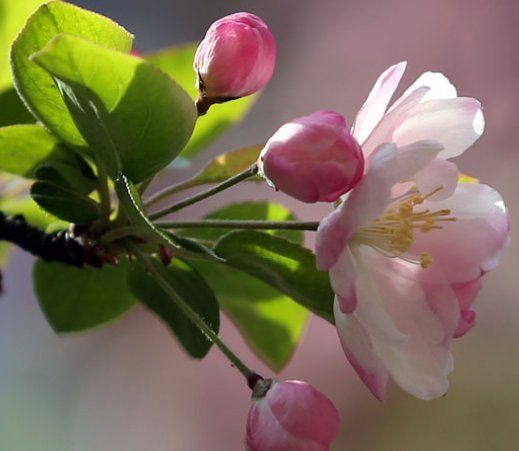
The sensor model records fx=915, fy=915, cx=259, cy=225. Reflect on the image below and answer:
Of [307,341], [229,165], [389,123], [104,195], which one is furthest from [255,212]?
[307,341]

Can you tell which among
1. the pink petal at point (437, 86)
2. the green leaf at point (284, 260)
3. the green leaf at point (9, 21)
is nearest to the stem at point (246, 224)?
the green leaf at point (284, 260)

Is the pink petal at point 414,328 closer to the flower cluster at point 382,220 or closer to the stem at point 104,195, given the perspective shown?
the flower cluster at point 382,220

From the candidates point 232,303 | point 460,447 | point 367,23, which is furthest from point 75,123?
point 367,23

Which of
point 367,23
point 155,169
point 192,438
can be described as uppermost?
point 155,169

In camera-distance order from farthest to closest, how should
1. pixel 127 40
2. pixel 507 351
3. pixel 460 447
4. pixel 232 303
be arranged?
1. pixel 507 351
2. pixel 460 447
3. pixel 232 303
4. pixel 127 40

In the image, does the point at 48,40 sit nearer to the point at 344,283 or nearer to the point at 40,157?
the point at 40,157

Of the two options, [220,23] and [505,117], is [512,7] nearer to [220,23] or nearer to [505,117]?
[505,117]

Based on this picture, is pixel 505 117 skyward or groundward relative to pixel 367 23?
groundward

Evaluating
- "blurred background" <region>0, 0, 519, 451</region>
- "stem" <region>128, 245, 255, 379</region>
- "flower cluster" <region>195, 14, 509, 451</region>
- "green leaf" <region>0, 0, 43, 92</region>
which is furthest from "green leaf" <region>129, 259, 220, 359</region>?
"blurred background" <region>0, 0, 519, 451</region>
